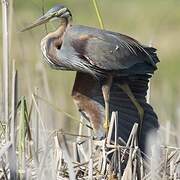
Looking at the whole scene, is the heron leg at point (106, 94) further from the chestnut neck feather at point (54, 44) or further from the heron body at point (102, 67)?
the chestnut neck feather at point (54, 44)

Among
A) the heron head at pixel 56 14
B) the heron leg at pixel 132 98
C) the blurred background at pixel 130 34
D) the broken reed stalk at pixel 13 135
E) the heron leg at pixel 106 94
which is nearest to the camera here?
the broken reed stalk at pixel 13 135

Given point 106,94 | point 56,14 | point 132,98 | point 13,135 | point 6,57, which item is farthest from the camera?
point 132,98

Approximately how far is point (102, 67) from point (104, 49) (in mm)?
101

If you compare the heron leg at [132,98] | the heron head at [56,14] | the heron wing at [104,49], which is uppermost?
the heron head at [56,14]

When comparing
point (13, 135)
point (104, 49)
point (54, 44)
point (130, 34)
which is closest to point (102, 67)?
point (104, 49)

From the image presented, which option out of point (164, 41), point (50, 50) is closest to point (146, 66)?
point (50, 50)

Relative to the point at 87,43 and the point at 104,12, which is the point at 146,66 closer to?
the point at 87,43

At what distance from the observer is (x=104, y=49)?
4199 millimetres

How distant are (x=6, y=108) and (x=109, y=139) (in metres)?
0.48

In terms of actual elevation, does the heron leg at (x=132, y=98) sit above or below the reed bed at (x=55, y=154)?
above

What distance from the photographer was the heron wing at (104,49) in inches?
164

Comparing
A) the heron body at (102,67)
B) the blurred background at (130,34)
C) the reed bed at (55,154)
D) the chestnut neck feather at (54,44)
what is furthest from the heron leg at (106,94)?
the blurred background at (130,34)

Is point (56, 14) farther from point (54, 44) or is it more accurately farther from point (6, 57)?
point (6, 57)

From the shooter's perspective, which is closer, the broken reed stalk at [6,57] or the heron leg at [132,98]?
the broken reed stalk at [6,57]
